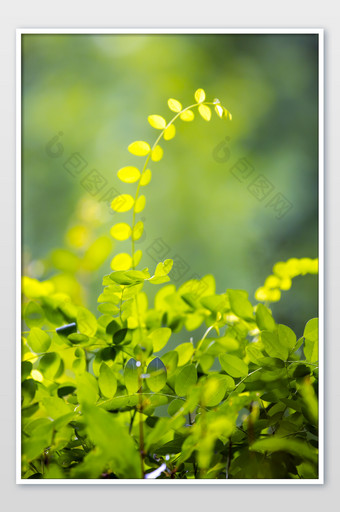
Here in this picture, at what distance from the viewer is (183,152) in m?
1.30

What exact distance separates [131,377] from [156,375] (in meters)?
0.04

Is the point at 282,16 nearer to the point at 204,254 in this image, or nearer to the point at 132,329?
the point at 204,254

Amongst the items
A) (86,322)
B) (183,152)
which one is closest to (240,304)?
(86,322)

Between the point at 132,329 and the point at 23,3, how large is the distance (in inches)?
27.0

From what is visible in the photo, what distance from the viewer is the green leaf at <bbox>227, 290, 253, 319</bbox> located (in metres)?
0.86

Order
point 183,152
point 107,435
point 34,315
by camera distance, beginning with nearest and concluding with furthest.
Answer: point 107,435, point 34,315, point 183,152

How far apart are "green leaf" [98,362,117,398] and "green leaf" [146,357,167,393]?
54 millimetres

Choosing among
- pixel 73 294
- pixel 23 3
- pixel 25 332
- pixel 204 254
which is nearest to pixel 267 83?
pixel 204 254

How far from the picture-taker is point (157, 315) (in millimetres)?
921

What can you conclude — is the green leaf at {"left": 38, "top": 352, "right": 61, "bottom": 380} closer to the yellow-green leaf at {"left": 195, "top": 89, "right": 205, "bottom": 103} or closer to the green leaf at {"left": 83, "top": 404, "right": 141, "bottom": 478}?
the green leaf at {"left": 83, "top": 404, "right": 141, "bottom": 478}

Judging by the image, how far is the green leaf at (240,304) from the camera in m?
0.86

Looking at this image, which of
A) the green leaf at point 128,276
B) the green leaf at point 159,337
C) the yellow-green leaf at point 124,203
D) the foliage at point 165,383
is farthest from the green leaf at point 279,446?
the yellow-green leaf at point 124,203

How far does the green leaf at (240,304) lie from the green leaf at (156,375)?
0.16m

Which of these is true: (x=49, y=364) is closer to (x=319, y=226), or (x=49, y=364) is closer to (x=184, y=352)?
(x=184, y=352)
